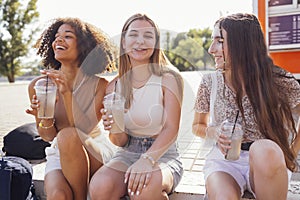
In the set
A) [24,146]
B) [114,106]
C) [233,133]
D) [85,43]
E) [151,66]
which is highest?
[85,43]

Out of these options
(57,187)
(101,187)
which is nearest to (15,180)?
(57,187)

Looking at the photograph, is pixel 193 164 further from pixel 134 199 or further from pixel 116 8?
pixel 116 8

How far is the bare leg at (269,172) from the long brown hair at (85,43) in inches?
40.3

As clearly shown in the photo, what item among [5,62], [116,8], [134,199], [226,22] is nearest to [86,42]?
[116,8]

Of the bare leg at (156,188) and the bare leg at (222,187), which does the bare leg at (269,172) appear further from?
the bare leg at (156,188)

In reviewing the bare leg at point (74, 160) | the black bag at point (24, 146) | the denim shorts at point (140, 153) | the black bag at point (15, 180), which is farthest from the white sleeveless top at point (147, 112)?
the black bag at point (24, 146)

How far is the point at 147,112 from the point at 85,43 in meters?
0.54

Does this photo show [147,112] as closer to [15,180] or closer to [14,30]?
[15,180]

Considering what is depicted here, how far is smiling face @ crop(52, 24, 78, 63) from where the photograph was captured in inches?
75.6

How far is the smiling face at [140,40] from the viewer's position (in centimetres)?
177

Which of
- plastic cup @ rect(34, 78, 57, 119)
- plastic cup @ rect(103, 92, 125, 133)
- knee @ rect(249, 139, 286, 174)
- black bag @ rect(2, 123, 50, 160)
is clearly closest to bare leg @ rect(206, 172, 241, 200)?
knee @ rect(249, 139, 286, 174)

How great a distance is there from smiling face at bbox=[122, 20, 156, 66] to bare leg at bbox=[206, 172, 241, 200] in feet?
2.32

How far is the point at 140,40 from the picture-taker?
178 cm

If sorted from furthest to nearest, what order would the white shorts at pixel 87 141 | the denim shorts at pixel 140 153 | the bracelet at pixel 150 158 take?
the white shorts at pixel 87 141, the denim shorts at pixel 140 153, the bracelet at pixel 150 158
